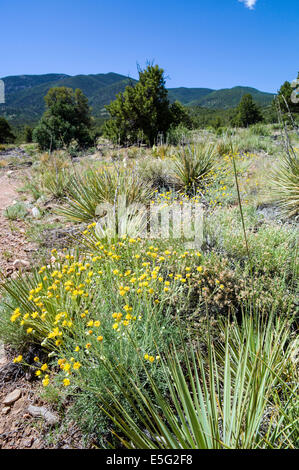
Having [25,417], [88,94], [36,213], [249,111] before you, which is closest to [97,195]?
[36,213]

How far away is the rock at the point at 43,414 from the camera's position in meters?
1.31

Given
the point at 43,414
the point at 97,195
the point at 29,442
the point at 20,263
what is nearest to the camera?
the point at 29,442

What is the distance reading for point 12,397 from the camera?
57.9 inches

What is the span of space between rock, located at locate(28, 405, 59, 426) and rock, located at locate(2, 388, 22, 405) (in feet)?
0.42

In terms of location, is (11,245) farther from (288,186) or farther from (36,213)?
(288,186)

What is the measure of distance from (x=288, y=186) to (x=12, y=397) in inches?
172

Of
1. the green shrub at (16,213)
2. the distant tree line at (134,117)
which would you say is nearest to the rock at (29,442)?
the green shrub at (16,213)

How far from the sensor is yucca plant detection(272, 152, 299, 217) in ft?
12.2

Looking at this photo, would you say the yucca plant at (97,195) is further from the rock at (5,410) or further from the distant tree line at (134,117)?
the distant tree line at (134,117)

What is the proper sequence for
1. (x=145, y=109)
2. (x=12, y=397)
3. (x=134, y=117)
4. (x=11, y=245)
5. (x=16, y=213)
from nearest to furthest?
(x=12, y=397), (x=11, y=245), (x=16, y=213), (x=145, y=109), (x=134, y=117)

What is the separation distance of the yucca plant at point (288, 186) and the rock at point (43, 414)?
3.71 meters

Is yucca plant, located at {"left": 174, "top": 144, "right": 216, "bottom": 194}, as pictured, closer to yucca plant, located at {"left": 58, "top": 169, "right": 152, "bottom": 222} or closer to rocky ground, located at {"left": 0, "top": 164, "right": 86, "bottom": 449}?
yucca plant, located at {"left": 58, "top": 169, "right": 152, "bottom": 222}

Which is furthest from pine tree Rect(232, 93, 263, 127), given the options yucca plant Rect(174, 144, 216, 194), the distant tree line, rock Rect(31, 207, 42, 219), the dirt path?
the dirt path
